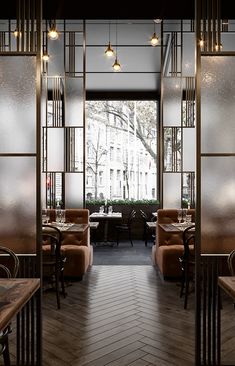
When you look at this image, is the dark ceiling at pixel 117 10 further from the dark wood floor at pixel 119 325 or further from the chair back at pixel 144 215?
the chair back at pixel 144 215

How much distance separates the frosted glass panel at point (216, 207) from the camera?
2850mm

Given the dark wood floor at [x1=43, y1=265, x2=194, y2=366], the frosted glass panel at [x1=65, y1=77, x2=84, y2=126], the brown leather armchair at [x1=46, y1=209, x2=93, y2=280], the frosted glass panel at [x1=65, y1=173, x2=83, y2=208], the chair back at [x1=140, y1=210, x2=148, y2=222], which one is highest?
the frosted glass panel at [x1=65, y1=77, x2=84, y2=126]

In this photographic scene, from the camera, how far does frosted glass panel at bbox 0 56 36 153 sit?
114 inches

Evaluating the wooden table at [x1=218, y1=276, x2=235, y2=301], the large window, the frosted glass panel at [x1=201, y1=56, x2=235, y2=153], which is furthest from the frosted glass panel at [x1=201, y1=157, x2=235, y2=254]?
the large window

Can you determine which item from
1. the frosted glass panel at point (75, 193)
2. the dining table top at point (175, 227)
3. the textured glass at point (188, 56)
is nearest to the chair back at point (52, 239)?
the frosted glass panel at point (75, 193)

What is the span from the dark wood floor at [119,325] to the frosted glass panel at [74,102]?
2840mm

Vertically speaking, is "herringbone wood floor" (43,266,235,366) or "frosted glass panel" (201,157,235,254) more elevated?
"frosted glass panel" (201,157,235,254)

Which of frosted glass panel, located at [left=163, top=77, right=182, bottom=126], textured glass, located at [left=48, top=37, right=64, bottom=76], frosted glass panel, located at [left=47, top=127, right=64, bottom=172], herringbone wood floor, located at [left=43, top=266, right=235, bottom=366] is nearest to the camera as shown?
herringbone wood floor, located at [left=43, top=266, right=235, bottom=366]

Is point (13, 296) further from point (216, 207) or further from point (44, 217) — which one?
point (44, 217)

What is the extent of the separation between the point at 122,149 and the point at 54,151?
519 cm

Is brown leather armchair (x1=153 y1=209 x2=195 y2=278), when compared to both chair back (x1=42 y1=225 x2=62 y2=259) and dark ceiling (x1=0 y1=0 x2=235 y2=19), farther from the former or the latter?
dark ceiling (x1=0 y1=0 x2=235 y2=19)

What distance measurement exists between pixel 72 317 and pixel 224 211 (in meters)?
2.05

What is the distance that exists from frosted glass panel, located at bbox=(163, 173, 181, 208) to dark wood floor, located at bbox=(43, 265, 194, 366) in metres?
1.82

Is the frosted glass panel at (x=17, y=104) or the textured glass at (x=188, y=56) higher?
the textured glass at (x=188, y=56)
